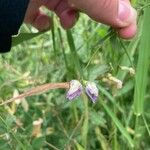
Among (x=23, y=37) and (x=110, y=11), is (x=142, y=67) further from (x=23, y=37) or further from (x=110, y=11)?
(x=23, y=37)

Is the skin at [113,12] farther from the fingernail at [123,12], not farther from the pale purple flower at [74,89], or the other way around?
the pale purple flower at [74,89]

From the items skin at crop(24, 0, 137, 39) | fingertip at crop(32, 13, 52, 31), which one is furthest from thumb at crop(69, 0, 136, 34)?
fingertip at crop(32, 13, 52, 31)

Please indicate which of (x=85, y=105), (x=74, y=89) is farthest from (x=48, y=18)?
(x=74, y=89)

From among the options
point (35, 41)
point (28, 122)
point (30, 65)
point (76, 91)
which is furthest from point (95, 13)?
point (35, 41)

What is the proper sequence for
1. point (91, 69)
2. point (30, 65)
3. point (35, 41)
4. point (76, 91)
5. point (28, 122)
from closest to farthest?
point (76, 91), point (91, 69), point (28, 122), point (30, 65), point (35, 41)

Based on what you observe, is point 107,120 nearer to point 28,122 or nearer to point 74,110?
point 74,110

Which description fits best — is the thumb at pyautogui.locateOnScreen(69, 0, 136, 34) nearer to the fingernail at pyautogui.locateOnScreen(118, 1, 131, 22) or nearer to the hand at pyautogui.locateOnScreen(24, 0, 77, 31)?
the fingernail at pyautogui.locateOnScreen(118, 1, 131, 22)
